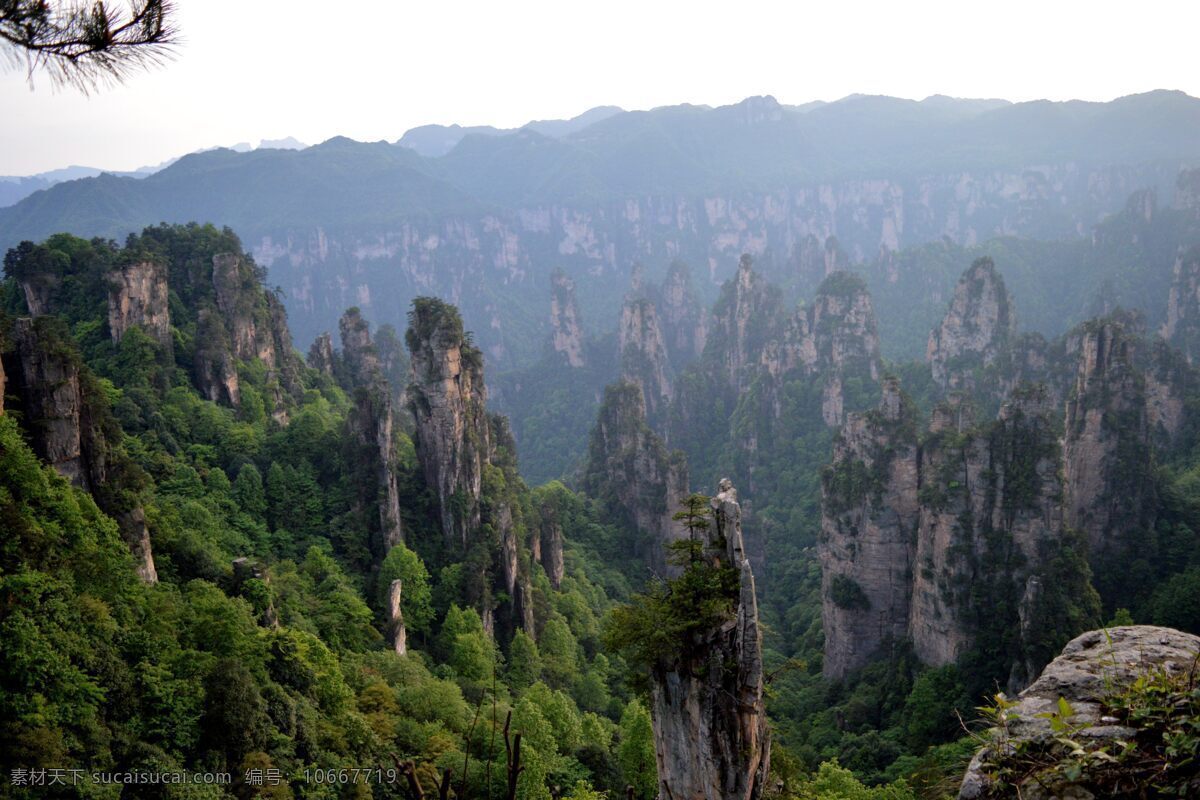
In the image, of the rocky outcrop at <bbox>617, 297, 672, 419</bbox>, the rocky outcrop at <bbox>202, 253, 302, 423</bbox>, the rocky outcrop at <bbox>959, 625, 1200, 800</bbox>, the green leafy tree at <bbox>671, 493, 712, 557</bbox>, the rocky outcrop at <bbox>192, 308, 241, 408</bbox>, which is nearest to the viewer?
the rocky outcrop at <bbox>959, 625, 1200, 800</bbox>

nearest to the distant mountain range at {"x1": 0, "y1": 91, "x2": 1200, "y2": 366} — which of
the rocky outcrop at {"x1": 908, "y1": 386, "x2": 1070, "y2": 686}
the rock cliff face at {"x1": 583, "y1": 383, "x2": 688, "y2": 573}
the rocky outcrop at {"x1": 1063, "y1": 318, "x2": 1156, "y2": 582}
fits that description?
the rock cliff face at {"x1": 583, "y1": 383, "x2": 688, "y2": 573}

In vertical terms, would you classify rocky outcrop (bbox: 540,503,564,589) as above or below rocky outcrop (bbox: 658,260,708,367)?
below

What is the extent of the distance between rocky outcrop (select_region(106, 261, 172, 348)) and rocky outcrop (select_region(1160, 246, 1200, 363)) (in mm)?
92752

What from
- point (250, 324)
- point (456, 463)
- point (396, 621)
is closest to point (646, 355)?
point (250, 324)

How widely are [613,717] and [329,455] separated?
1868cm

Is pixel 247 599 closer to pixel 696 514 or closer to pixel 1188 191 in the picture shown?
pixel 696 514

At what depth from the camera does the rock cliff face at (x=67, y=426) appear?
2228cm

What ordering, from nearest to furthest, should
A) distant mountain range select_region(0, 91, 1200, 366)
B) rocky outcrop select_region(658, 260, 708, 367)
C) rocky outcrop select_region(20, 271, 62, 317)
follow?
rocky outcrop select_region(20, 271, 62, 317) < rocky outcrop select_region(658, 260, 708, 367) < distant mountain range select_region(0, 91, 1200, 366)

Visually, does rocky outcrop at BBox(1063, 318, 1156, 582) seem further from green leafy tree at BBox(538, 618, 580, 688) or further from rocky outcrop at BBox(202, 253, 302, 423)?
rocky outcrop at BBox(202, 253, 302, 423)

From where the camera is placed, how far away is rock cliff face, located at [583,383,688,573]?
6100cm

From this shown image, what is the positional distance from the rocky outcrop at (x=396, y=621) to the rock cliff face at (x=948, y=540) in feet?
76.4

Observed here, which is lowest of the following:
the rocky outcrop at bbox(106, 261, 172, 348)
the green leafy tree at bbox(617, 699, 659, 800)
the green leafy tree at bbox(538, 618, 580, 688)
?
the green leafy tree at bbox(538, 618, 580, 688)

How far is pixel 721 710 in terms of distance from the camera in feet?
51.3

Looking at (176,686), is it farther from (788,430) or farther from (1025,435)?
(788,430)
